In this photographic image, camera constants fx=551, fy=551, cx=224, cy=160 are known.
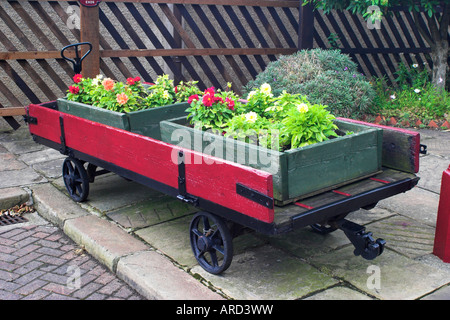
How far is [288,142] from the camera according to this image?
376cm

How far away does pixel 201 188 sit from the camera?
3479mm

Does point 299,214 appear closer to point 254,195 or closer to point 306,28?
point 254,195

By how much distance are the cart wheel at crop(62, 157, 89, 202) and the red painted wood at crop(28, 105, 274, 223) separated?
217 millimetres

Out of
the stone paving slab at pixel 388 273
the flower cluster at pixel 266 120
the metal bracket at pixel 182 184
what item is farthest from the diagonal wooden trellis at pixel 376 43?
the metal bracket at pixel 182 184

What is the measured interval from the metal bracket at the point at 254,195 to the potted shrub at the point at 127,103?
1.59 meters

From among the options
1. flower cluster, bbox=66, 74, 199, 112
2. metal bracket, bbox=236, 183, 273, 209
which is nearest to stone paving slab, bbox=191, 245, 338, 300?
metal bracket, bbox=236, 183, 273, 209

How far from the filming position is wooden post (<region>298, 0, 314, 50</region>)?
27.4ft

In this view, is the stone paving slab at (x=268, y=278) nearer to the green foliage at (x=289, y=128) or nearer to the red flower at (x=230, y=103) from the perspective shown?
the green foliage at (x=289, y=128)

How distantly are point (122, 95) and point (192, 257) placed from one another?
63.3 inches

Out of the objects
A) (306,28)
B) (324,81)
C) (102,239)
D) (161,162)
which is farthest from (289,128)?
(306,28)

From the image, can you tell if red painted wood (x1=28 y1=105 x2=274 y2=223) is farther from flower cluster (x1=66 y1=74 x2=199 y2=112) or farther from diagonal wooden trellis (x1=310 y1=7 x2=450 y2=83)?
diagonal wooden trellis (x1=310 y1=7 x2=450 y2=83)
